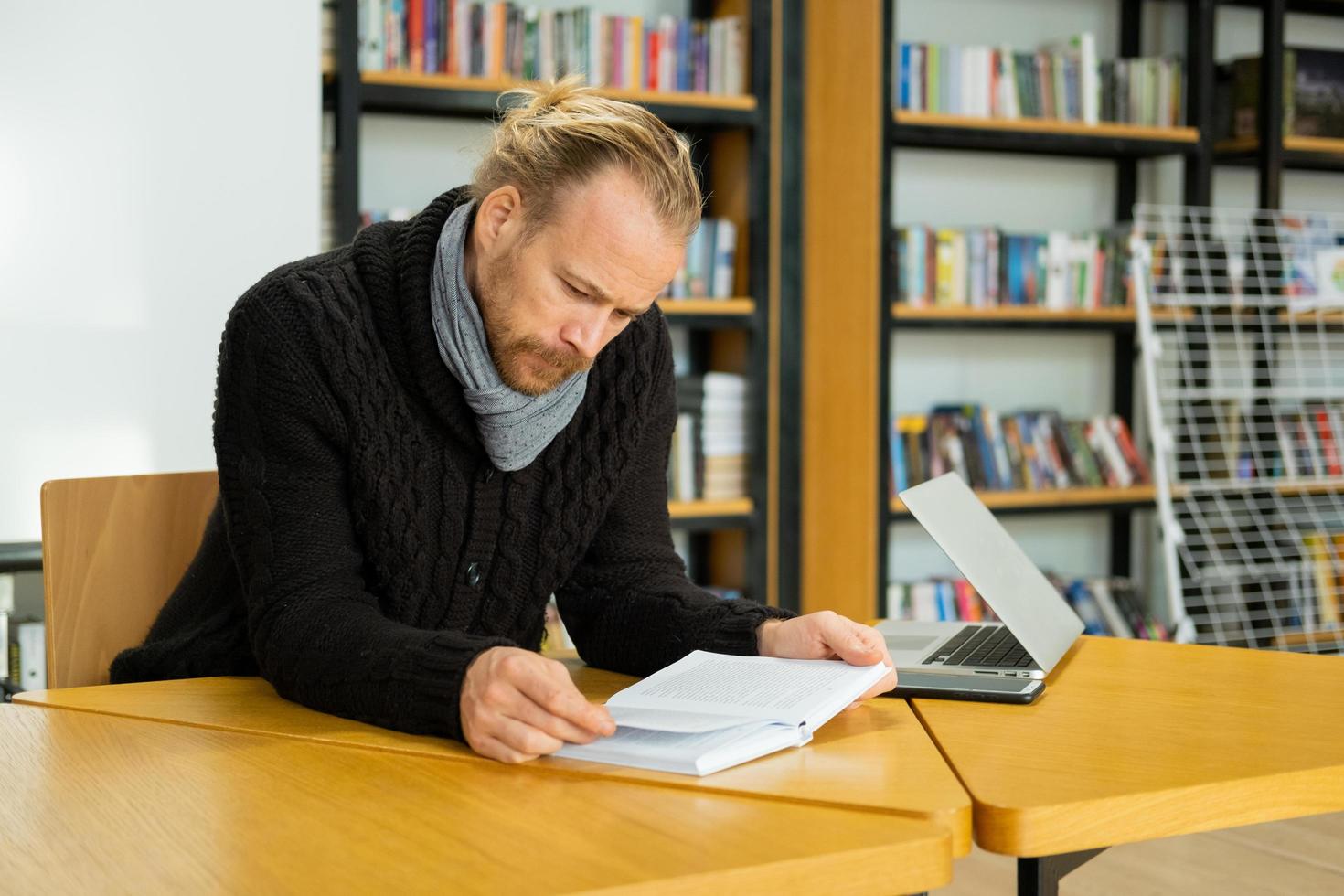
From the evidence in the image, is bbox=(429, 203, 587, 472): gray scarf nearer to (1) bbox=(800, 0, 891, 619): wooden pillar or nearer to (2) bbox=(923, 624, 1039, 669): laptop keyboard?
(2) bbox=(923, 624, 1039, 669): laptop keyboard

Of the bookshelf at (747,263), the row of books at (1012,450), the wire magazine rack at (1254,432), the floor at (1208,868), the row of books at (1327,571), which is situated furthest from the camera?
the row of books at (1327,571)

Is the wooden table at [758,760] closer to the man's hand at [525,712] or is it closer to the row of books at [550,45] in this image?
the man's hand at [525,712]

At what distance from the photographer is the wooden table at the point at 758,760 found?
3.19ft

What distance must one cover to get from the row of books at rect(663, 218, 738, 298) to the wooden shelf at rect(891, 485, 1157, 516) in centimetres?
71

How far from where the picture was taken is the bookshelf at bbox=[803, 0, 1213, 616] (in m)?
3.35

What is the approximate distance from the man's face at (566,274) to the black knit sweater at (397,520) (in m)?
0.08

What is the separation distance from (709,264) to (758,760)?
244 cm

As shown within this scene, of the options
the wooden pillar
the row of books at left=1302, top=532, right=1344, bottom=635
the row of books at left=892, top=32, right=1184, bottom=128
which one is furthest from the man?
the row of books at left=1302, top=532, right=1344, bottom=635

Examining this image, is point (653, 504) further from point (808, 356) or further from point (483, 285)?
point (808, 356)

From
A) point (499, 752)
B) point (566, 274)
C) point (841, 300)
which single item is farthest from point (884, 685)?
point (841, 300)

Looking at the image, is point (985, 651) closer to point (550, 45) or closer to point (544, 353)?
point (544, 353)

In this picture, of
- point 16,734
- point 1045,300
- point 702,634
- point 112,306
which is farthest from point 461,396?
point 1045,300

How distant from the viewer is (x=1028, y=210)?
3.95m

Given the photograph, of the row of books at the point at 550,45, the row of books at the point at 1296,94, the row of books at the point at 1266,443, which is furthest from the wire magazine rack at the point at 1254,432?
the row of books at the point at 550,45
